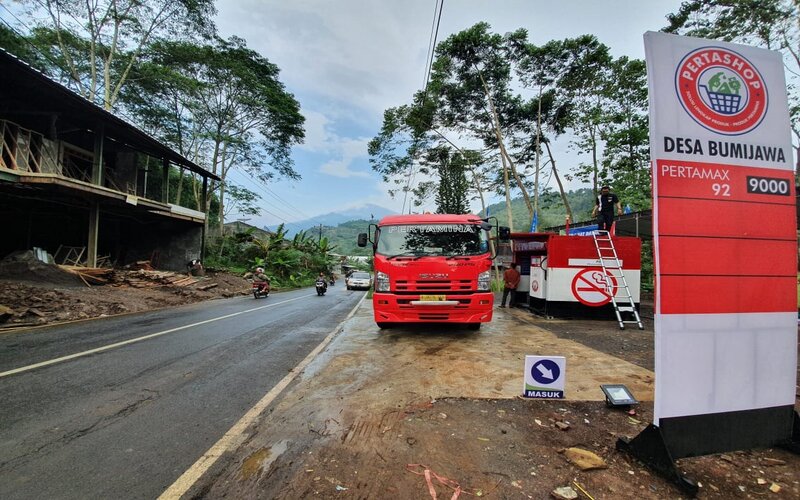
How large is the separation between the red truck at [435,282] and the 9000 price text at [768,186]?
4149 mm

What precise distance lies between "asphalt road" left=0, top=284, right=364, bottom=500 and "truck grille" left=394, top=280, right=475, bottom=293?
200cm

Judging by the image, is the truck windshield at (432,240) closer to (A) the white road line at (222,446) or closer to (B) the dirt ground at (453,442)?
(B) the dirt ground at (453,442)

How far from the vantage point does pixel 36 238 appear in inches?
633

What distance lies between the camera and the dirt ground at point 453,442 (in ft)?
7.33

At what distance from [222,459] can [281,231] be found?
1125 inches

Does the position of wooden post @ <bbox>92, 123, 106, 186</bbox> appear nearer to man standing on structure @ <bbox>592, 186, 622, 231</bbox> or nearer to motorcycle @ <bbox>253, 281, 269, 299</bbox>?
motorcycle @ <bbox>253, 281, 269, 299</bbox>

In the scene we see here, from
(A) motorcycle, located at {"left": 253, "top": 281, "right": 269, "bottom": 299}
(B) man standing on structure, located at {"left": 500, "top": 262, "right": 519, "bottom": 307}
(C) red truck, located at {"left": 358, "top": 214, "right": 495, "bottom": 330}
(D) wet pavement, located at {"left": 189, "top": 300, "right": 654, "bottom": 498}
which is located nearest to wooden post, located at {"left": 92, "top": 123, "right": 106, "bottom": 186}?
(A) motorcycle, located at {"left": 253, "top": 281, "right": 269, "bottom": 299}

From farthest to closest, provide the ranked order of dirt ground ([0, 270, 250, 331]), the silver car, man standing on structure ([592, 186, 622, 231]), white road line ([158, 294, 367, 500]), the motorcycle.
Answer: the silver car → the motorcycle → man standing on structure ([592, 186, 622, 231]) → dirt ground ([0, 270, 250, 331]) → white road line ([158, 294, 367, 500])

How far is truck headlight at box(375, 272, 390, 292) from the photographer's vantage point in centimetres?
665

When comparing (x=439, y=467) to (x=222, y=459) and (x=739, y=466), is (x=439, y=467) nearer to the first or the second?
(x=222, y=459)

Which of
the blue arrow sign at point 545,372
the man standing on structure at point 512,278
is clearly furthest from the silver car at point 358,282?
the blue arrow sign at point 545,372

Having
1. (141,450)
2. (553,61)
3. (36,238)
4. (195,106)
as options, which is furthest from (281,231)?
(141,450)

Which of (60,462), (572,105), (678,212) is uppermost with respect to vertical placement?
(572,105)

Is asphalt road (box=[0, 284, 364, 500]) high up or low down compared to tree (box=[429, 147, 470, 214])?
down
